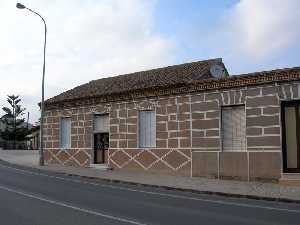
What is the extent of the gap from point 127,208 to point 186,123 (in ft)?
40.5

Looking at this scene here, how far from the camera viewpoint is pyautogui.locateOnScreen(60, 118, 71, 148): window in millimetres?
32875

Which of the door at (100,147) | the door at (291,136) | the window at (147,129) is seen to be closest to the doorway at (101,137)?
the door at (100,147)

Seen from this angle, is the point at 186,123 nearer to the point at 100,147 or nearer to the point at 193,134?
the point at 193,134

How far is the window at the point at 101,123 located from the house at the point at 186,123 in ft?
0.20

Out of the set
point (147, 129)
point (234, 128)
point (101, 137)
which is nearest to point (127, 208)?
point (234, 128)

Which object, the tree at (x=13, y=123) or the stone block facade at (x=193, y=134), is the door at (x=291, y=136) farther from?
the tree at (x=13, y=123)

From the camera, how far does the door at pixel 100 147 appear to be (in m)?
30.5

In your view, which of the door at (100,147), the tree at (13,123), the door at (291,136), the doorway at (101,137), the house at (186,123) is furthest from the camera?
the tree at (13,123)

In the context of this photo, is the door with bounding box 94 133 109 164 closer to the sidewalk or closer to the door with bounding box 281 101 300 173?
the sidewalk

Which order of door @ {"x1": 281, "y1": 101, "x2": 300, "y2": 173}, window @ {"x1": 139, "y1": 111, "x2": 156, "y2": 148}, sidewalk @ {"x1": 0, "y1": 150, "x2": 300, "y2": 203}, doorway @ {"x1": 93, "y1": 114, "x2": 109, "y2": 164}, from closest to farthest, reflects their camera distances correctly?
sidewalk @ {"x1": 0, "y1": 150, "x2": 300, "y2": 203} < door @ {"x1": 281, "y1": 101, "x2": 300, "y2": 173} < window @ {"x1": 139, "y1": 111, "x2": 156, "y2": 148} < doorway @ {"x1": 93, "y1": 114, "x2": 109, "y2": 164}

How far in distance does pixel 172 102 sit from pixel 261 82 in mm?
5470

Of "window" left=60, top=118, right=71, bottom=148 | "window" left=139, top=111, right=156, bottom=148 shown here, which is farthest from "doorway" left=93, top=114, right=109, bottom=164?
"window" left=139, top=111, right=156, bottom=148

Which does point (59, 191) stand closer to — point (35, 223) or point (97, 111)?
point (35, 223)

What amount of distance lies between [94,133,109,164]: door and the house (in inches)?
2.4
